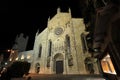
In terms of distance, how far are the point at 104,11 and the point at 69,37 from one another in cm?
1973

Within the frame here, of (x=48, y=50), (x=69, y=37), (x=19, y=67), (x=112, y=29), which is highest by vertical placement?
(x=69, y=37)

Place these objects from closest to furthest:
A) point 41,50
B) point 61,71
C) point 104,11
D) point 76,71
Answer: point 104,11
point 76,71
point 61,71
point 41,50

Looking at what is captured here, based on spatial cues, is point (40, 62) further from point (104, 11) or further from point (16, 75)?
point (104, 11)

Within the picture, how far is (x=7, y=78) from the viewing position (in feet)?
26.6

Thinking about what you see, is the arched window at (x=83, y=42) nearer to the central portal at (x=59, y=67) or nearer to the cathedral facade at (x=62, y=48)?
the cathedral facade at (x=62, y=48)

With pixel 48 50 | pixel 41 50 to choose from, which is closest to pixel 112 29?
pixel 48 50

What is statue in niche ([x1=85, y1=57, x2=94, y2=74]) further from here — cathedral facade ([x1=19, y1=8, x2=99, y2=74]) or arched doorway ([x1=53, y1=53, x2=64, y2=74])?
arched doorway ([x1=53, y1=53, x2=64, y2=74])

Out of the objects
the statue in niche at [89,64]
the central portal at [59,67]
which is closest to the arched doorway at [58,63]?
the central portal at [59,67]

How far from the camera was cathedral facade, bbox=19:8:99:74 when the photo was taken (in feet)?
69.6

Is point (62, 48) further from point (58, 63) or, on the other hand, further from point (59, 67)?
point (59, 67)

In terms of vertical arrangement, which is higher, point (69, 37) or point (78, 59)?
point (69, 37)

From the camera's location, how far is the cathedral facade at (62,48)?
21219 mm

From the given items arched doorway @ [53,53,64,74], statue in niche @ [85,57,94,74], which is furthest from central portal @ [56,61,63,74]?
statue in niche @ [85,57,94,74]

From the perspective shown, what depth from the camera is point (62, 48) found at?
23.5 meters
